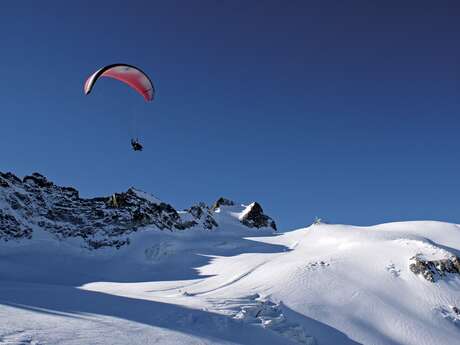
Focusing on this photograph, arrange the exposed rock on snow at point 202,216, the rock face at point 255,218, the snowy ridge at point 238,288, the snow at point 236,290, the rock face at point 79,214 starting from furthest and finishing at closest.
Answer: the rock face at point 255,218, the exposed rock on snow at point 202,216, the rock face at point 79,214, the snowy ridge at point 238,288, the snow at point 236,290

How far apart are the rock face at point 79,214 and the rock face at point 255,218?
8773 mm

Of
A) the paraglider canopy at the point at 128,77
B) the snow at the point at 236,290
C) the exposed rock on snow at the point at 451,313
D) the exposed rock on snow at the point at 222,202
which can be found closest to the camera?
the snow at the point at 236,290

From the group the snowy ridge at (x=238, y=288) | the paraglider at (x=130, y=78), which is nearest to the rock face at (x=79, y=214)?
the snowy ridge at (x=238, y=288)

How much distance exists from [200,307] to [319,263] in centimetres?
1232

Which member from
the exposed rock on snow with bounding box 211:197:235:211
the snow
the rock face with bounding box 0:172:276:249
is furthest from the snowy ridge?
the exposed rock on snow with bounding box 211:197:235:211

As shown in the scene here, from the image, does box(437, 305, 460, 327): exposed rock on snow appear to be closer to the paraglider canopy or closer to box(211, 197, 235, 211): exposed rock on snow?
the paraglider canopy

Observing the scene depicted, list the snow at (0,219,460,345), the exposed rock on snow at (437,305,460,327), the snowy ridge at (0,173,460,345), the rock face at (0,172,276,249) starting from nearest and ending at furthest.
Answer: the snow at (0,219,460,345)
the snowy ridge at (0,173,460,345)
the exposed rock on snow at (437,305,460,327)
the rock face at (0,172,276,249)

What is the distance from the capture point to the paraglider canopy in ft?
70.5

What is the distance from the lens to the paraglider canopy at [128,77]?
2148cm

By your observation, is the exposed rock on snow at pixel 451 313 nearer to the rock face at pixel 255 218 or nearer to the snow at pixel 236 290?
the snow at pixel 236 290

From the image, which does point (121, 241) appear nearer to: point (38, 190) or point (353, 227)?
point (38, 190)

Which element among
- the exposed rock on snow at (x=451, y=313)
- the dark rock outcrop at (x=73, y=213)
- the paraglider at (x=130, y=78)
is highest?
the paraglider at (x=130, y=78)

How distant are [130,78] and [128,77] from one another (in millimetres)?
192

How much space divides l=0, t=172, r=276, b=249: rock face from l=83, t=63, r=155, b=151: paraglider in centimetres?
2142
